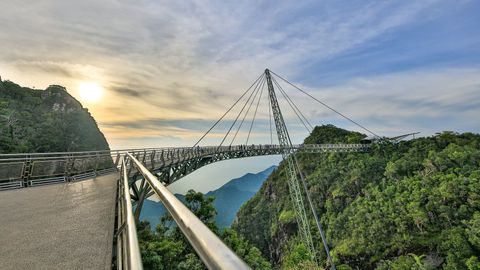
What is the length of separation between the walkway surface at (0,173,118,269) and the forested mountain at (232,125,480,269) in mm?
24227

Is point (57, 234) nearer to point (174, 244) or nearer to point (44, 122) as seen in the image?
point (174, 244)

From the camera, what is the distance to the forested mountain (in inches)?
1275

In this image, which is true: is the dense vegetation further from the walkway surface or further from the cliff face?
the cliff face

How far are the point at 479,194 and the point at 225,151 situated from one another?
29590mm

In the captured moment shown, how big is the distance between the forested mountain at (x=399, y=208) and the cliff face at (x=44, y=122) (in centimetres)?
4229

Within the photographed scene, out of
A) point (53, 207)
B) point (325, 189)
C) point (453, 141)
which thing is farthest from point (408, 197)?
point (53, 207)

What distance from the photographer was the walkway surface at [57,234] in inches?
106

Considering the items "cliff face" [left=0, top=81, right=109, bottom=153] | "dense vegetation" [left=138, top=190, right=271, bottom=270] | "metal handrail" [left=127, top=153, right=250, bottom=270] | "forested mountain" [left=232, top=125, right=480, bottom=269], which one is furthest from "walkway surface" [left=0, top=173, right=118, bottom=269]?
"cliff face" [left=0, top=81, right=109, bottom=153]

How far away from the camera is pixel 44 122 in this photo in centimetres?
5178

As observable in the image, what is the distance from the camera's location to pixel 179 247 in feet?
42.8

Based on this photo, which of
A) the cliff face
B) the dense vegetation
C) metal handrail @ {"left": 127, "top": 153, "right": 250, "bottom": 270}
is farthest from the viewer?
the cliff face

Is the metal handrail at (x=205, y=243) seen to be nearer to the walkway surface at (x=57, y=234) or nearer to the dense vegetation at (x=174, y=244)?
the walkway surface at (x=57, y=234)

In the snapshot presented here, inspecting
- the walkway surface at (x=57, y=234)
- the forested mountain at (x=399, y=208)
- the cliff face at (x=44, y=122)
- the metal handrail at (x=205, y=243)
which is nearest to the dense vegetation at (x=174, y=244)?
the walkway surface at (x=57, y=234)

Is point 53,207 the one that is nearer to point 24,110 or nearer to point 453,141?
point 453,141
